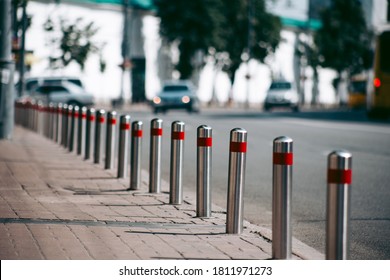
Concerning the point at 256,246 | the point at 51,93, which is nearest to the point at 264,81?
the point at 51,93

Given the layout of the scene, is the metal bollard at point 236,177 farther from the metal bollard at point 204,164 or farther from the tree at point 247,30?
the tree at point 247,30

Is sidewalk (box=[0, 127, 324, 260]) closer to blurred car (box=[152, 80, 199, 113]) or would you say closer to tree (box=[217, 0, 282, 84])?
blurred car (box=[152, 80, 199, 113])

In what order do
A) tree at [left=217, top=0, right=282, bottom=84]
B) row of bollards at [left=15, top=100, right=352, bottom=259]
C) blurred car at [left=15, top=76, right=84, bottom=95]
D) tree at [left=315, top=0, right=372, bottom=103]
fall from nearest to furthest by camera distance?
1. row of bollards at [left=15, top=100, right=352, bottom=259]
2. blurred car at [left=15, top=76, right=84, bottom=95]
3. tree at [left=217, top=0, right=282, bottom=84]
4. tree at [left=315, top=0, right=372, bottom=103]

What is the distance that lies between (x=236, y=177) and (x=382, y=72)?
27000 mm

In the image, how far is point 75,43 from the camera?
97.1ft

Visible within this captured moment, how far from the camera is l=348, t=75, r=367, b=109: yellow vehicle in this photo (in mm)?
76938

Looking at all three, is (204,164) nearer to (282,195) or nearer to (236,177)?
(236,177)

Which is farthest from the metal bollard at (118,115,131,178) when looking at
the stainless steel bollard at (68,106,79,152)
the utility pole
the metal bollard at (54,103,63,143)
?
the metal bollard at (54,103,63,143)

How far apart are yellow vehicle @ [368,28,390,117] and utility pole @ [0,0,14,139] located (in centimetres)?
1591

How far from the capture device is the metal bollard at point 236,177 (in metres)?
8.60

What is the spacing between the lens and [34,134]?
87.2 ft

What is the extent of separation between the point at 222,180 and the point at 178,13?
5621cm

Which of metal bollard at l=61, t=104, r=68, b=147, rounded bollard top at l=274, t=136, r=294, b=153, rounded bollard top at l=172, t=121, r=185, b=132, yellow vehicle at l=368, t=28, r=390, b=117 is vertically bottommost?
metal bollard at l=61, t=104, r=68, b=147

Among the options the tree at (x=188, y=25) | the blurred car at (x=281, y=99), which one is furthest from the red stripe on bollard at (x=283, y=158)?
the tree at (x=188, y=25)
